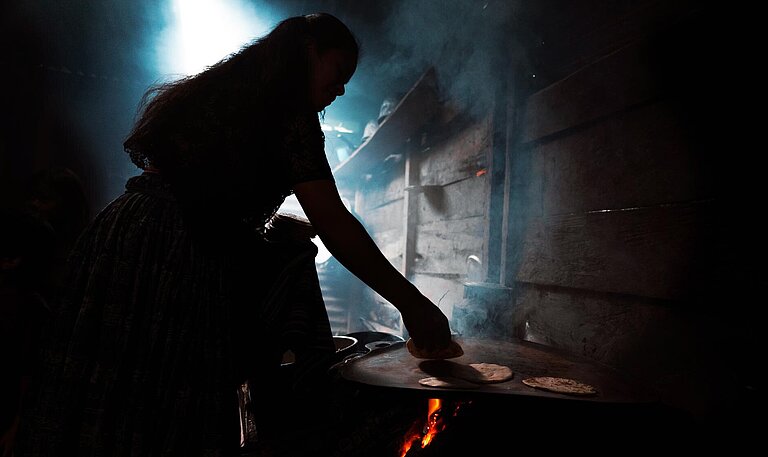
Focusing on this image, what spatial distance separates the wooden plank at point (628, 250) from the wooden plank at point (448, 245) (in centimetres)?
85

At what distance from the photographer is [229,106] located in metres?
1.60

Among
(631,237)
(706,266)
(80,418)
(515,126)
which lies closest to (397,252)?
(515,126)

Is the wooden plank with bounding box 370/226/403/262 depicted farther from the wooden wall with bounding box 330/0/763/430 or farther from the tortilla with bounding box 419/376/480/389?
the tortilla with bounding box 419/376/480/389

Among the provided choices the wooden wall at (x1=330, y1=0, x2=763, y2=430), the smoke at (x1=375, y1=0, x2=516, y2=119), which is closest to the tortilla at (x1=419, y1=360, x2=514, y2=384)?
the wooden wall at (x1=330, y1=0, x2=763, y2=430)

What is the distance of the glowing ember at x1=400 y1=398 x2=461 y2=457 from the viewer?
168 cm

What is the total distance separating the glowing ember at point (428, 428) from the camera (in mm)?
1685

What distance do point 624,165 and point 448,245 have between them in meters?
2.38

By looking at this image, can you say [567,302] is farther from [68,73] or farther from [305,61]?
[68,73]

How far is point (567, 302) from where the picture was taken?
2.79 metres

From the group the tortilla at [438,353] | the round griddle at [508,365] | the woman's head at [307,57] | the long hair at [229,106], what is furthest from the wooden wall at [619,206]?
the long hair at [229,106]

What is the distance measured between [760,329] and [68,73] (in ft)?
31.2

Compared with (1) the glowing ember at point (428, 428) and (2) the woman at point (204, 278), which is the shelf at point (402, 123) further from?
(1) the glowing ember at point (428, 428)

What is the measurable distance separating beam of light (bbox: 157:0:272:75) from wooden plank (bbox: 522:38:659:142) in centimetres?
413

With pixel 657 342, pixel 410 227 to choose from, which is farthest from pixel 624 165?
pixel 410 227
